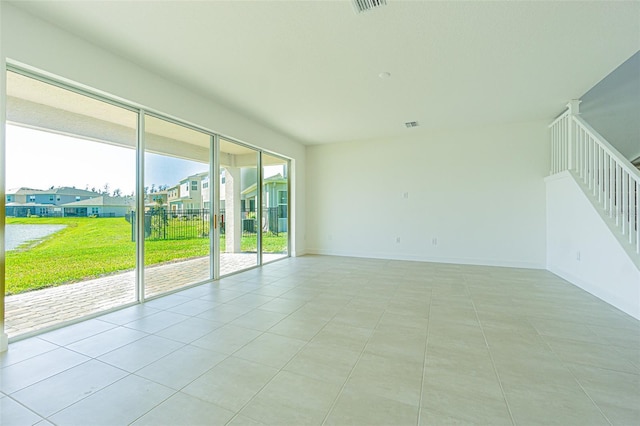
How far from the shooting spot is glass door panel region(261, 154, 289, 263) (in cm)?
582

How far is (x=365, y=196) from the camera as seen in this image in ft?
21.4

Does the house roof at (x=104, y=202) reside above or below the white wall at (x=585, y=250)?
above

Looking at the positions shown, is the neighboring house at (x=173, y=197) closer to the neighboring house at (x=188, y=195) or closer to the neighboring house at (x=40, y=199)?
the neighboring house at (x=188, y=195)

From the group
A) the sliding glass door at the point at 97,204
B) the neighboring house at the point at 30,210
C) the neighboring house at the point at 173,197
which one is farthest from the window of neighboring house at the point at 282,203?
the neighboring house at the point at 30,210

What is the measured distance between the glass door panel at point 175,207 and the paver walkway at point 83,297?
0.02m

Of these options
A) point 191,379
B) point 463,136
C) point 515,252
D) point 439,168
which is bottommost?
point 191,379

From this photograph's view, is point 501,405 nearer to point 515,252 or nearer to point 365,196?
point 515,252

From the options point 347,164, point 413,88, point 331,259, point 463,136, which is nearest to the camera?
point 413,88

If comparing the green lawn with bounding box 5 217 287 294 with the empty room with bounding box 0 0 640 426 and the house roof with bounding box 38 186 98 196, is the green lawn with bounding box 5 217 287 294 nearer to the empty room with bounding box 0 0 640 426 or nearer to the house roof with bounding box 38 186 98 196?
the empty room with bounding box 0 0 640 426

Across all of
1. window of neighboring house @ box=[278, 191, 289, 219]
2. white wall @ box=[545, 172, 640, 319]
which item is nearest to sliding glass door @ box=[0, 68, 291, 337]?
window of neighboring house @ box=[278, 191, 289, 219]

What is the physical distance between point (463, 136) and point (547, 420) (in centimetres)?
539

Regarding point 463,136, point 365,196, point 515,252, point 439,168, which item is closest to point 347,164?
point 365,196

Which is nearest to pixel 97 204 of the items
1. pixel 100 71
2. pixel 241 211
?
pixel 100 71

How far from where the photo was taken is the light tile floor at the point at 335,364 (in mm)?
1478
